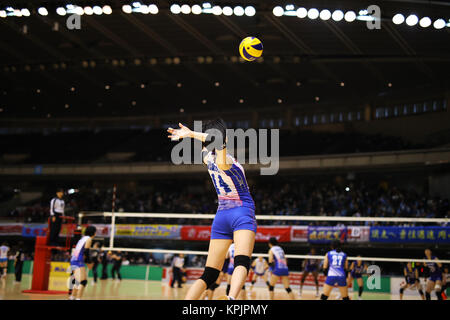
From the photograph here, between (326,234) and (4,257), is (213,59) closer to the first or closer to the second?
(326,234)

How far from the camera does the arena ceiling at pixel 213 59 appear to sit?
80.4 ft

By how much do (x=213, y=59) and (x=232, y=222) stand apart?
2481cm

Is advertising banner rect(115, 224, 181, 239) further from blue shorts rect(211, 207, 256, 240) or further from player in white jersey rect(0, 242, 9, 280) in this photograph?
blue shorts rect(211, 207, 256, 240)

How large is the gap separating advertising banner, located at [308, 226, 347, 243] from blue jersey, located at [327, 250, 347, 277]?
40.8 feet

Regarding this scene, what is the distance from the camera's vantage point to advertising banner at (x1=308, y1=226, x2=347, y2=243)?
24.8 m

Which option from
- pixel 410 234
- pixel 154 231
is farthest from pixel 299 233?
pixel 154 231

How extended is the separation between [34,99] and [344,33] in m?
27.0

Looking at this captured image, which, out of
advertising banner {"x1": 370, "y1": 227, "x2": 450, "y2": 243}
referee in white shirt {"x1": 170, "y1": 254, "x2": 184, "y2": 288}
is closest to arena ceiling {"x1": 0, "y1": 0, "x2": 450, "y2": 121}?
advertising banner {"x1": 370, "y1": 227, "x2": 450, "y2": 243}

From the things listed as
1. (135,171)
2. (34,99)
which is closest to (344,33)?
(135,171)

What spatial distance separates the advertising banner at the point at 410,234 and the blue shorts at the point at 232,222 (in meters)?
17.8

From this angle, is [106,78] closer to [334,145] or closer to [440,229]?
[334,145]

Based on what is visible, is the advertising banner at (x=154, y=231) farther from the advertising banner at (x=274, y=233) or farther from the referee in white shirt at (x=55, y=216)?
the referee in white shirt at (x=55, y=216)

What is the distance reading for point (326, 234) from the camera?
82.1 ft

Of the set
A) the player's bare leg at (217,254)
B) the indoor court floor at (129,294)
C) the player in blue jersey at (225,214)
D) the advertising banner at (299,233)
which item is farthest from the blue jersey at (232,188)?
the advertising banner at (299,233)
